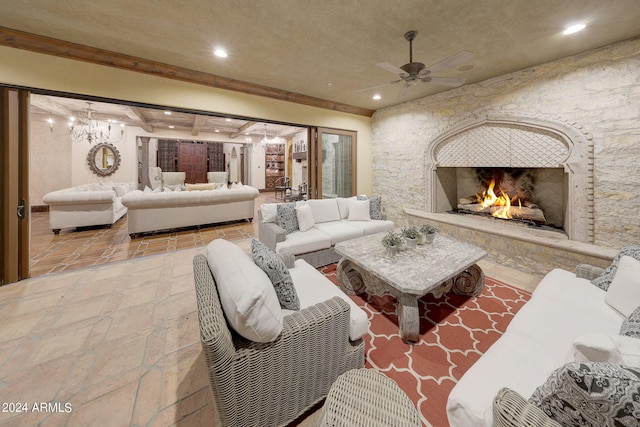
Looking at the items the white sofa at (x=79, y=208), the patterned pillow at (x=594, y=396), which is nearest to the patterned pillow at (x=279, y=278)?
the patterned pillow at (x=594, y=396)

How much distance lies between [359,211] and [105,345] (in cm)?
334

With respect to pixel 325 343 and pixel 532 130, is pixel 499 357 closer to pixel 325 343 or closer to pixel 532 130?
pixel 325 343

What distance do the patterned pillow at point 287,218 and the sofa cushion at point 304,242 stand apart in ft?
0.32

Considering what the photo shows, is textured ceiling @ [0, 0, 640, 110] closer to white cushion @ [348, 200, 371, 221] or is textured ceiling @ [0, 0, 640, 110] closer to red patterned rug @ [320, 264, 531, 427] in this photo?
white cushion @ [348, 200, 371, 221]

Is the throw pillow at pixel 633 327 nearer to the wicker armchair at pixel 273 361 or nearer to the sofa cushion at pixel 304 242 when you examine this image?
the wicker armchair at pixel 273 361

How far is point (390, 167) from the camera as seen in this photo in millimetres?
5426

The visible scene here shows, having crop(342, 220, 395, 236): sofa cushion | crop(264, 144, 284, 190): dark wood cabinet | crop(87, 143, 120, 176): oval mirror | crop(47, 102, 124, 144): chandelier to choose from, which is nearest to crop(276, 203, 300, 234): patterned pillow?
crop(342, 220, 395, 236): sofa cushion

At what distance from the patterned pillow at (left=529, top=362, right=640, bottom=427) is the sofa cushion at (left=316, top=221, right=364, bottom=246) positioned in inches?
102

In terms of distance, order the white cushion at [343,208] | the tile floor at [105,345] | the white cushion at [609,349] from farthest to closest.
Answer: the white cushion at [343,208], the tile floor at [105,345], the white cushion at [609,349]

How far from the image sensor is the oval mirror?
7438mm

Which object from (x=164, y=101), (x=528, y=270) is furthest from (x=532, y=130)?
(x=164, y=101)

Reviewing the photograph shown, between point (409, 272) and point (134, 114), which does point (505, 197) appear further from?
point (134, 114)

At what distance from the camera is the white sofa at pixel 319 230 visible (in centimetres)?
304

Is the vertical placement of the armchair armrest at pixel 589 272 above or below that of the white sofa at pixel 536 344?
above
